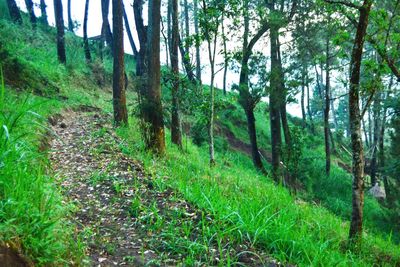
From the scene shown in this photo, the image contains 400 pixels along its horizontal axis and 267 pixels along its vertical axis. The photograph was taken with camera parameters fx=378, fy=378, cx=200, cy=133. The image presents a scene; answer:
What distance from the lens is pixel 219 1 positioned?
10688 mm

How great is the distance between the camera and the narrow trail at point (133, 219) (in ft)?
13.3

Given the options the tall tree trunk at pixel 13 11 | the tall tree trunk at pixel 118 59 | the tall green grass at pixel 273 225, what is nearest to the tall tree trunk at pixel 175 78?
the tall tree trunk at pixel 118 59

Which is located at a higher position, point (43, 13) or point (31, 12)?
point (43, 13)

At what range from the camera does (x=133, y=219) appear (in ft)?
16.1

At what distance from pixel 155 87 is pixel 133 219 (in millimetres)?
4737

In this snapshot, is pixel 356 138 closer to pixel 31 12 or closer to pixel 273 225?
pixel 273 225

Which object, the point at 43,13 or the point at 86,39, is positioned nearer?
the point at 86,39

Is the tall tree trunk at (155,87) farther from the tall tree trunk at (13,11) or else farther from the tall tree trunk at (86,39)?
the tall tree trunk at (86,39)

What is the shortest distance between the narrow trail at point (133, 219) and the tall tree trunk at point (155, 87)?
4.68 feet

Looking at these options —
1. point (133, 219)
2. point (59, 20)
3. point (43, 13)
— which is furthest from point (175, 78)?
point (43, 13)

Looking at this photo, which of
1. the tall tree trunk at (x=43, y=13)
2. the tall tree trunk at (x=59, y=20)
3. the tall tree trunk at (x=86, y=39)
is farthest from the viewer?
the tall tree trunk at (x=43, y=13)

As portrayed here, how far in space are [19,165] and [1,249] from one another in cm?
110

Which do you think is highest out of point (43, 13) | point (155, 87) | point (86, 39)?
point (43, 13)

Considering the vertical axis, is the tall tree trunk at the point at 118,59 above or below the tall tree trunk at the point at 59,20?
below
